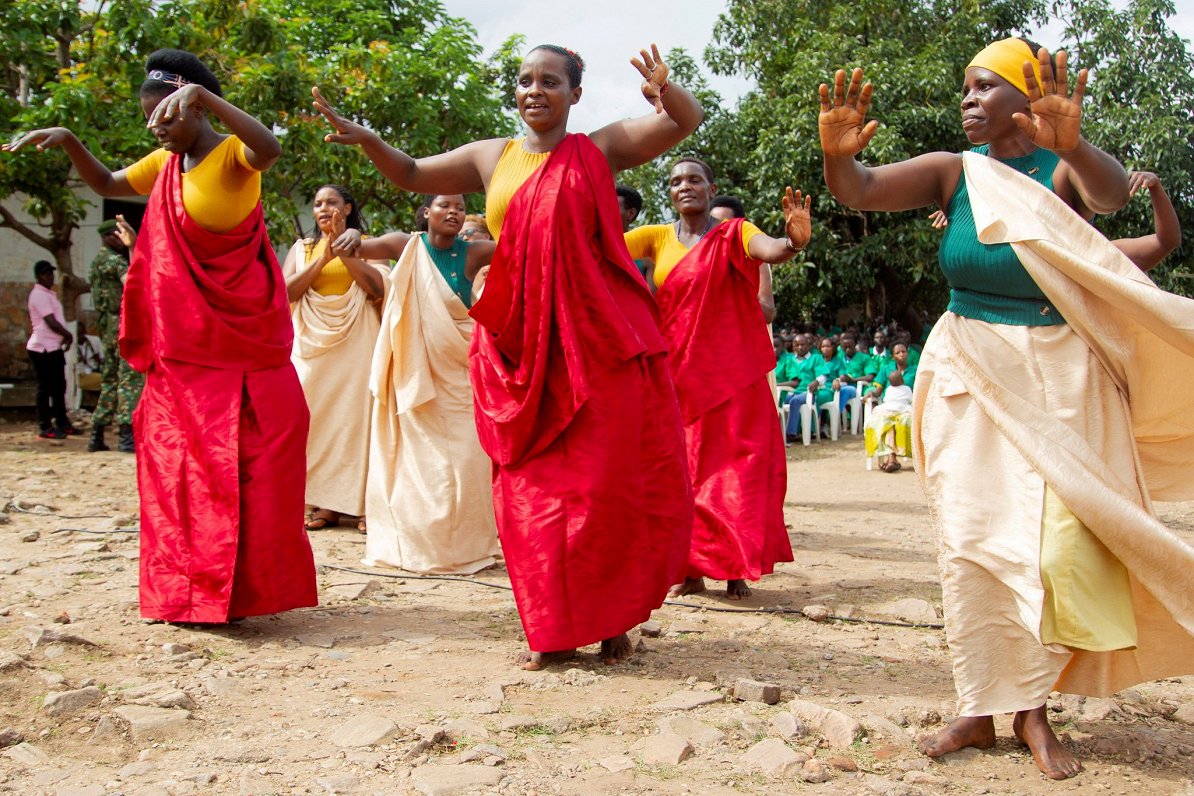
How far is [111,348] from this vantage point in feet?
37.3

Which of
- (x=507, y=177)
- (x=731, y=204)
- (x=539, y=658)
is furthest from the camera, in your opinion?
(x=731, y=204)

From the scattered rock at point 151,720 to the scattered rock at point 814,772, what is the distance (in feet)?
5.89

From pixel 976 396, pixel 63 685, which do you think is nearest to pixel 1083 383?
pixel 976 396

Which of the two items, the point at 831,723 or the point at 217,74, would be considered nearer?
the point at 831,723

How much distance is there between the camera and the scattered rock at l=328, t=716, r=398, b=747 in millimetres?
3319

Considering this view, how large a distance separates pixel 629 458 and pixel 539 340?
1.72 feet

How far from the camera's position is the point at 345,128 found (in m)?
→ 4.21

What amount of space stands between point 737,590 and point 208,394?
2631mm

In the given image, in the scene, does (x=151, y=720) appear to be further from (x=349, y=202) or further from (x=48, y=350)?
(x=48, y=350)

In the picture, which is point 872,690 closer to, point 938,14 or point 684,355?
point 684,355

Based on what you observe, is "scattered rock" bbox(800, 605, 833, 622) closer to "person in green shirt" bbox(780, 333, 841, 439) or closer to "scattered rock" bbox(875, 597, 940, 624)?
"scattered rock" bbox(875, 597, 940, 624)

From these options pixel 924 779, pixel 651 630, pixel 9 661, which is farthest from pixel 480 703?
pixel 9 661

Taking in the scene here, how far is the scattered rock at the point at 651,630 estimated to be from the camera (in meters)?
4.80

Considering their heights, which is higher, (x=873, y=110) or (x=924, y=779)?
(x=873, y=110)
